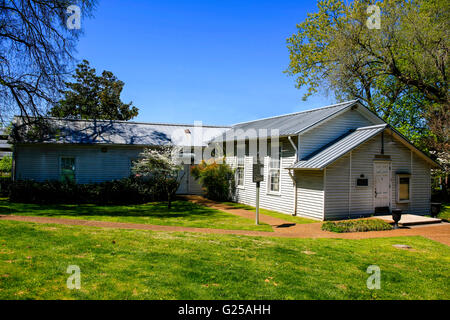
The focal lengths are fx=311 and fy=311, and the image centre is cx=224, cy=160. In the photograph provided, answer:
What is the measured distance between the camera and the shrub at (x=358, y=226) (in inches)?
443

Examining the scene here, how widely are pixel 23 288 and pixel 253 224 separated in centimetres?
846

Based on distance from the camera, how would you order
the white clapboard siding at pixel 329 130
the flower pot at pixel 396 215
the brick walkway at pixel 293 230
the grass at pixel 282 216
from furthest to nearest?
the white clapboard siding at pixel 329 130 → the grass at pixel 282 216 → the flower pot at pixel 396 215 → the brick walkway at pixel 293 230

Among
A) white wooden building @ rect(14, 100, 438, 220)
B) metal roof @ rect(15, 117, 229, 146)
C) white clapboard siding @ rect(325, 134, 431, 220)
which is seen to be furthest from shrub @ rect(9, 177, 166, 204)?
white clapboard siding @ rect(325, 134, 431, 220)

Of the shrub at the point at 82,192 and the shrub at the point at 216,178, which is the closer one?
the shrub at the point at 82,192

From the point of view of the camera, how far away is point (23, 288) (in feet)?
15.8

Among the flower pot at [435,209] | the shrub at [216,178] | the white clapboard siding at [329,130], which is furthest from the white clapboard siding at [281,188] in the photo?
the flower pot at [435,209]

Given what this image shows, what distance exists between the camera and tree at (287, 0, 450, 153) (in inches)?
688

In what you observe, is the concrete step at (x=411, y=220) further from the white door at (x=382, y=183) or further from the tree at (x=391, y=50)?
the tree at (x=391, y=50)

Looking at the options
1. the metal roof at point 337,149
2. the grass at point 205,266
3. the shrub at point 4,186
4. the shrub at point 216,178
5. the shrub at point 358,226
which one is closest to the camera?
the grass at point 205,266

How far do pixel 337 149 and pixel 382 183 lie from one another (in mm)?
3046

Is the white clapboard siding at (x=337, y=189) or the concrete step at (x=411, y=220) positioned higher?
the white clapboard siding at (x=337, y=189)

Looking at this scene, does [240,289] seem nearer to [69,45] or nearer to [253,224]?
[253,224]

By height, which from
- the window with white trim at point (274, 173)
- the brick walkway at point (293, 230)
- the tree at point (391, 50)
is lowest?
the brick walkway at point (293, 230)

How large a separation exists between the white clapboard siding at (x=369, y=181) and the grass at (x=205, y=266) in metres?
3.87
